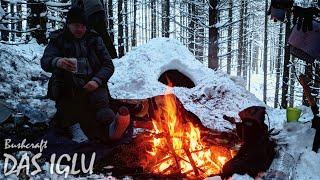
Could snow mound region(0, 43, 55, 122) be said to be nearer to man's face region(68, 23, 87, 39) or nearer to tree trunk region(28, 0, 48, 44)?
man's face region(68, 23, 87, 39)

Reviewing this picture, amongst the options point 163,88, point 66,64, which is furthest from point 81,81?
point 163,88

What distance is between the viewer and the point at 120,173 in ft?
13.8

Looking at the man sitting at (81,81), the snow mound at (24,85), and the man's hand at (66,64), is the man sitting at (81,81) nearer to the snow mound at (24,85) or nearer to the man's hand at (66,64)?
the man's hand at (66,64)

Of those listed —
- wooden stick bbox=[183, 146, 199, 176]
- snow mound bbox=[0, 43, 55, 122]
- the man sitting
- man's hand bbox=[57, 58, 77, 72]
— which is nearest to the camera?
wooden stick bbox=[183, 146, 199, 176]

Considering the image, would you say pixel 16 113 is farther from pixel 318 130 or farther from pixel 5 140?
pixel 318 130

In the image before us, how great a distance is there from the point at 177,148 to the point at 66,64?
1.77m

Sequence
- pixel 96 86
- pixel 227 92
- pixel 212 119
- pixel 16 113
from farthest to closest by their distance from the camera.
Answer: pixel 227 92, pixel 212 119, pixel 16 113, pixel 96 86

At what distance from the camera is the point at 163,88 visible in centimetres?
781

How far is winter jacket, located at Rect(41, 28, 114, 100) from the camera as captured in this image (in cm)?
483

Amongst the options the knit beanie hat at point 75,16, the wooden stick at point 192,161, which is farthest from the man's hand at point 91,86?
the wooden stick at point 192,161

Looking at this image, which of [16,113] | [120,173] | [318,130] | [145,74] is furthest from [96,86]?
[145,74]

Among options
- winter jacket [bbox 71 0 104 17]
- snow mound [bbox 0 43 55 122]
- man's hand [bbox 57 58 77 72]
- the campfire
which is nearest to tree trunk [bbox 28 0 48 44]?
snow mound [bbox 0 43 55 122]

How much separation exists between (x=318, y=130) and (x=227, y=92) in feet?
11.7

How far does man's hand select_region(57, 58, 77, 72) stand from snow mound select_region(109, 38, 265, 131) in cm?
261
